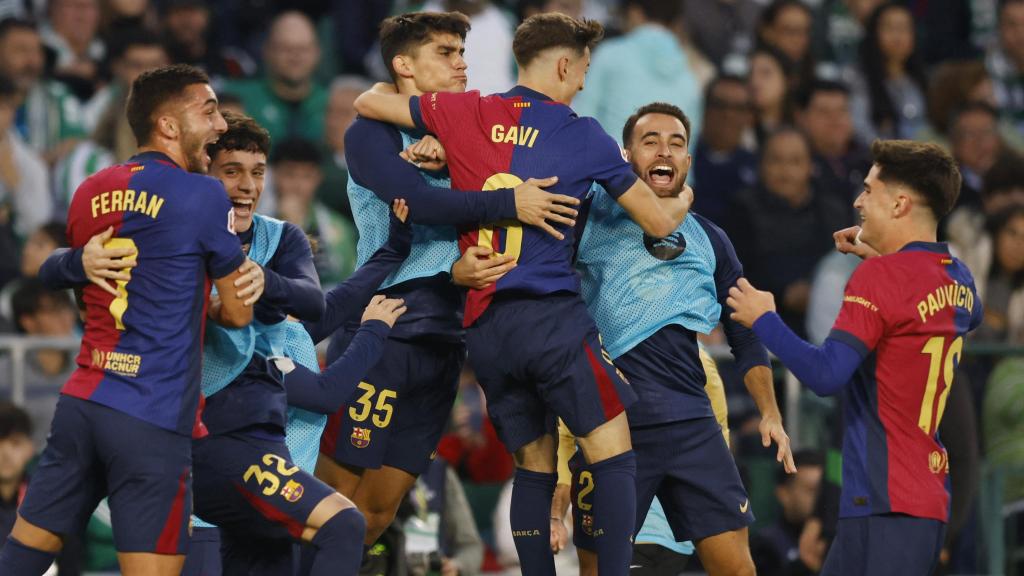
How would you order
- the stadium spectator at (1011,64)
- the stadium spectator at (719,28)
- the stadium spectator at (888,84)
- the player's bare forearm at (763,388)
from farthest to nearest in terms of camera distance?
1. the stadium spectator at (1011,64)
2. the stadium spectator at (888,84)
3. the stadium spectator at (719,28)
4. the player's bare forearm at (763,388)

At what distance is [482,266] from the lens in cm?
633

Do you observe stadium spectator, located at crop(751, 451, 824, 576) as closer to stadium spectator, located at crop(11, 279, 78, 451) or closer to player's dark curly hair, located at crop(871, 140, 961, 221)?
player's dark curly hair, located at crop(871, 140, 961, 221)

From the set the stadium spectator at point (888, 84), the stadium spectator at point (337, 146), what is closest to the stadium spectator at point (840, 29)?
the stadium spectator at point (888, 84)

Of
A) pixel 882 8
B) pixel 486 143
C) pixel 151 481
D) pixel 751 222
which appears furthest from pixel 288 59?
pixel 151 481

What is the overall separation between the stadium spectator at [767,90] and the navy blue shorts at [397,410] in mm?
5772

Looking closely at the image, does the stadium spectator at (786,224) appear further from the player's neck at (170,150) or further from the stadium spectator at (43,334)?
the player's neck at (170,150)

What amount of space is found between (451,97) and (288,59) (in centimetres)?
513

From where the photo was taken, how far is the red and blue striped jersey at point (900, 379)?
598cm

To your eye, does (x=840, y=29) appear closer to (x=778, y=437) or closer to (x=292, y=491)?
(x=778, y=437)

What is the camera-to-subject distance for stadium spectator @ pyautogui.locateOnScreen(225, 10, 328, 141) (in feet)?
37.5

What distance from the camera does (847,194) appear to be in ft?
38.4

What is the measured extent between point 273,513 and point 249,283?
2.62 feet

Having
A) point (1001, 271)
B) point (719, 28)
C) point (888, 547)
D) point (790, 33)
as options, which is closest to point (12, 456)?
point (888, 547)

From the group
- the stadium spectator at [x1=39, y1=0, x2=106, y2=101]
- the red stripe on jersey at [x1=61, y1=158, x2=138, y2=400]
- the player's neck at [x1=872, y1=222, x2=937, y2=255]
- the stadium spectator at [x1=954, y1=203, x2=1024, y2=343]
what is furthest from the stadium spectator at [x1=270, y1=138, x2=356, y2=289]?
the player's neck at [x1=872, y1=222, x2=937, y2=255]
